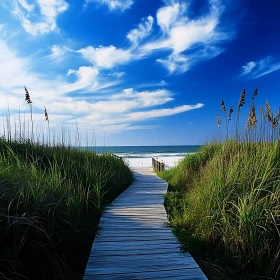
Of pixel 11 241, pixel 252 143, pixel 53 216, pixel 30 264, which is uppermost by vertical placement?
pixel 252 143

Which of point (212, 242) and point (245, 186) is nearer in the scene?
point (212, 242)

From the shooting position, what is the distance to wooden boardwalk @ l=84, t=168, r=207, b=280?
2594mm

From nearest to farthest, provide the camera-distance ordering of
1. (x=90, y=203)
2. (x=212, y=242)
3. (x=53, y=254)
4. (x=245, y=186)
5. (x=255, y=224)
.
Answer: (x=53, y=254), (x=255, y=224), (x=212, y=242), (x=245, y=186), (x=90, y=203)

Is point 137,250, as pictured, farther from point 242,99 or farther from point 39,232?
point 242,99

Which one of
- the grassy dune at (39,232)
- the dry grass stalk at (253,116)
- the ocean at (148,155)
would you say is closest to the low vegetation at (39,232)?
the grassy dune at (39,232)

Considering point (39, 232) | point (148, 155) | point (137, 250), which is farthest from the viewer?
point (148, 155)

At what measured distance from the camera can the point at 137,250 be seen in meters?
3.12

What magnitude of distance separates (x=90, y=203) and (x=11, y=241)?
2324 mm

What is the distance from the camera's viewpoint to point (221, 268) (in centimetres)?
273

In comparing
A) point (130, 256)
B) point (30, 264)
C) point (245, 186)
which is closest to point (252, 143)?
point (245, 186)

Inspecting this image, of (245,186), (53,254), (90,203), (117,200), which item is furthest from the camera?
(117,200)

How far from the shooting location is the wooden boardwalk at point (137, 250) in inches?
102

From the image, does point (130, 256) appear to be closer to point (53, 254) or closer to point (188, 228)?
point (53, 254)

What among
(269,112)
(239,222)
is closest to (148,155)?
(269,112)
